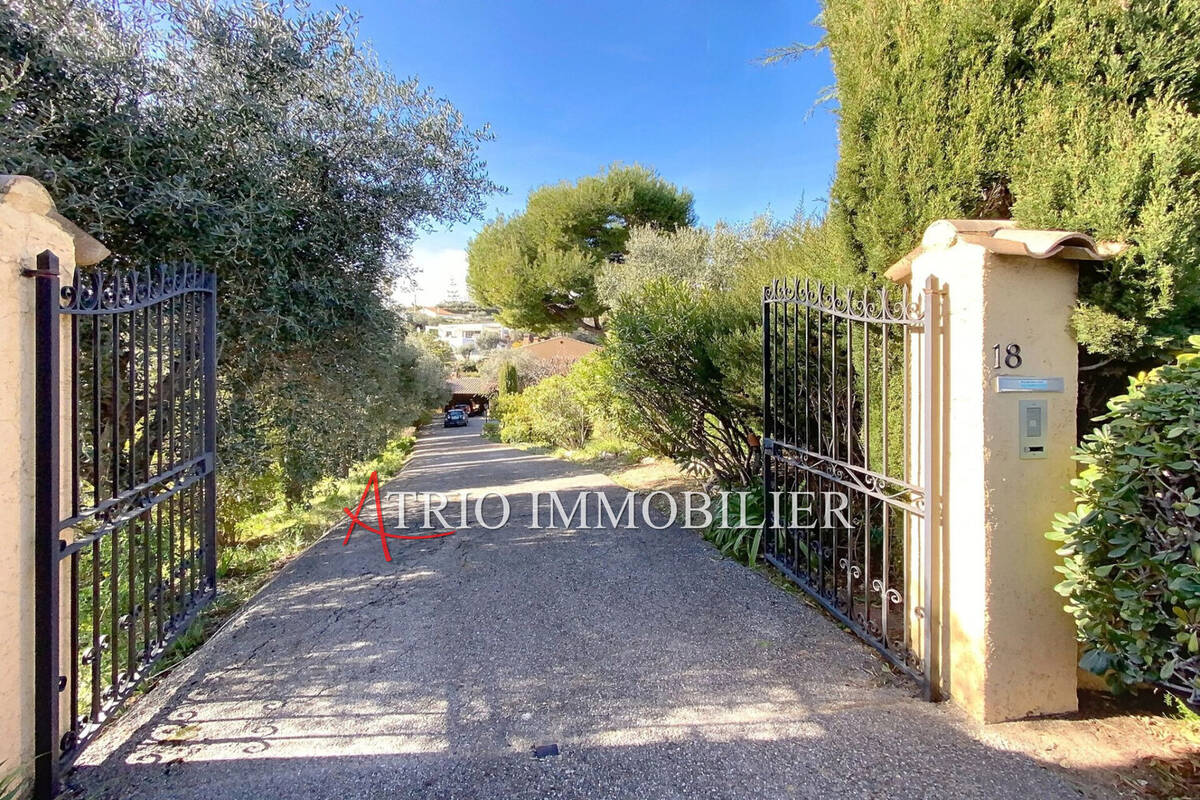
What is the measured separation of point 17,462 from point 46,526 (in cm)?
28

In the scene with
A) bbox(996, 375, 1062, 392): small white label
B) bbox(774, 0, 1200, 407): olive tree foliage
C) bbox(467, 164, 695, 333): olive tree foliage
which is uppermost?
bbox(467, 164, 695, 333): olive tree foliage

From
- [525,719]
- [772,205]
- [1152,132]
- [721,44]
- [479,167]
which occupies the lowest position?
[525,719]

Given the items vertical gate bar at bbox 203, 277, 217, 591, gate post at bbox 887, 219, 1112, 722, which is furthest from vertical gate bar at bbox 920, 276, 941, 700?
vertical gate bar at bbox 203, 277, 217, 591

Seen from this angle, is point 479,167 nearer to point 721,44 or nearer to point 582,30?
point 582,30

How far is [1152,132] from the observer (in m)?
2.42

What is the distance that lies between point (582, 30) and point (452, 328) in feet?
217

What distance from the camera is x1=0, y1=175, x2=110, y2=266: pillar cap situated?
2.06 m

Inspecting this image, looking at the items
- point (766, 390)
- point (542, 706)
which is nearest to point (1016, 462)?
point (766, 390)

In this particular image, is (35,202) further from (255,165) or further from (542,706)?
(542,706)

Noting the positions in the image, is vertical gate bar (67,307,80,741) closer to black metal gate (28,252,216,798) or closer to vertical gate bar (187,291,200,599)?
black metal gate (28,252,216,798)

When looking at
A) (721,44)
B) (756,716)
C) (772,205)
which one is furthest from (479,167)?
(772,205)

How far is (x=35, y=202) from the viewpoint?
2186mm

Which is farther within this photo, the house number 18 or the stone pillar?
the house number 18

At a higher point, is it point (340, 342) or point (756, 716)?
point (340, 342)
